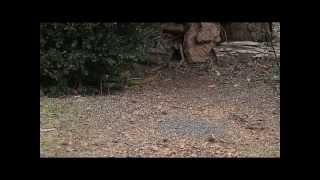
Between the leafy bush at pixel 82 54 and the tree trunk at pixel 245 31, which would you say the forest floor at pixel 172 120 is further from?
the tree trunk at pixel 245 31

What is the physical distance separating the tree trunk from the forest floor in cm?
165

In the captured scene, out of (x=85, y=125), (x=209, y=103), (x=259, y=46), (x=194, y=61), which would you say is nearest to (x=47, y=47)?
(x=85, y=125)

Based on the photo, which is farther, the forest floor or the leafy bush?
the leafy bush

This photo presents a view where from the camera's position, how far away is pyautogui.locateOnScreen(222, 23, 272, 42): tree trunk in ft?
38.1

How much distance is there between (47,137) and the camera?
6.43 m

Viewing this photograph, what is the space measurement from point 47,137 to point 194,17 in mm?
4097

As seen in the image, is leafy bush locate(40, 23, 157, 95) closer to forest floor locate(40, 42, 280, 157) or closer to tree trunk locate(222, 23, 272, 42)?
forest floor locate(40, 42, 280, 157)

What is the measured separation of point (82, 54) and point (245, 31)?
4.71 m

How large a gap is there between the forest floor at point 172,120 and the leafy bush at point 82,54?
0.37 m

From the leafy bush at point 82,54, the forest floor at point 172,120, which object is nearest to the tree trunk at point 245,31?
the forest floor at point 172,120

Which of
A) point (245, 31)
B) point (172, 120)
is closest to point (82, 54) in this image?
point (172, 120)

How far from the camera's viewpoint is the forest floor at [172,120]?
6.20 meters

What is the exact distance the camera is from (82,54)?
833cm

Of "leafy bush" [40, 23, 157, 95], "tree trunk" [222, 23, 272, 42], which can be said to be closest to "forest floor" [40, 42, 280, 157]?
"leafy bush" [40, 23, 157, 95]
